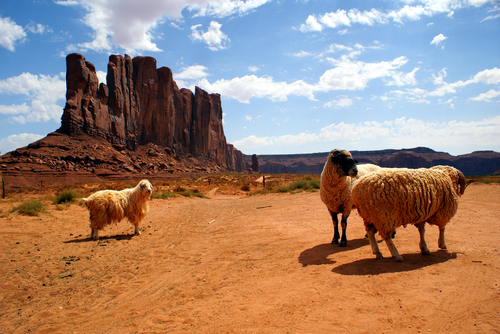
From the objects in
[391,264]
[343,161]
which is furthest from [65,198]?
[391,264]

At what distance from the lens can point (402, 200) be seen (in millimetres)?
4816

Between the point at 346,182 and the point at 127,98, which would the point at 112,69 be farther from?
the point at 346,182

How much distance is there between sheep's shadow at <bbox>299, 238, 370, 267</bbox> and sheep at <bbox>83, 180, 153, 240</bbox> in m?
6.48

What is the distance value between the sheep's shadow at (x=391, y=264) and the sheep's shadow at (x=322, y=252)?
568 millimetres

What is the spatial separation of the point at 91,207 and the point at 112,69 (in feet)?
275

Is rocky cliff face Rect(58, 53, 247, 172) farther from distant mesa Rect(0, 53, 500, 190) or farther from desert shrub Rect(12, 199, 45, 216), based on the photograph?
desert shrub Rect(12, 199, 45, 216)

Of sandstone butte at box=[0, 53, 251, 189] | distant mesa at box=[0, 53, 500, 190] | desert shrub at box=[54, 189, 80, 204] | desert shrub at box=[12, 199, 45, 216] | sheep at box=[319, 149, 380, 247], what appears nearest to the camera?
sheep at box=[319, 149, 380, 247]

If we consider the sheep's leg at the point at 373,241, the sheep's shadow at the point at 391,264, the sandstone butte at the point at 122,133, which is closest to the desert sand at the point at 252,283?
the sheep's shadow at the point at 391,264

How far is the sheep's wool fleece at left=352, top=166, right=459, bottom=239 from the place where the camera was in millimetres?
4824

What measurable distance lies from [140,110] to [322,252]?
94.3 meters

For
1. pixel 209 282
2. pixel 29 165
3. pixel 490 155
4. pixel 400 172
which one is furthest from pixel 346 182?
pixel 490 155

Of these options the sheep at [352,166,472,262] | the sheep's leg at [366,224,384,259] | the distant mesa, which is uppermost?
the distant mesa

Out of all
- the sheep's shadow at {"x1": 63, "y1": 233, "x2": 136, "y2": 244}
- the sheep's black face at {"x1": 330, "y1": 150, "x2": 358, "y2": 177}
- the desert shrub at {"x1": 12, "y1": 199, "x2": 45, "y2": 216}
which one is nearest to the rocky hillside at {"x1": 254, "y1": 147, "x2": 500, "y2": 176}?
the sheep's black face at {"x1": 330, "y1": 150, "x2": 358, "y2": 177}

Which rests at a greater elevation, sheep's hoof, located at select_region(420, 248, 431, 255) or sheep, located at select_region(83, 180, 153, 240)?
sheep, located at select_region(83, 180, 153, 240)
